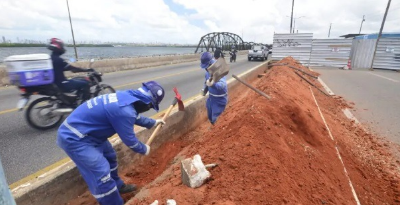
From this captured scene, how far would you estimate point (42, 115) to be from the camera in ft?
17.1

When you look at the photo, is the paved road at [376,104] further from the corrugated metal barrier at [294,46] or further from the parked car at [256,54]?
the parked car at [256,54]

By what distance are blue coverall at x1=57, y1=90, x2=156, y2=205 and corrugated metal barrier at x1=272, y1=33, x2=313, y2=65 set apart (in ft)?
66.9

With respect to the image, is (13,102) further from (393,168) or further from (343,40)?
(343,40)

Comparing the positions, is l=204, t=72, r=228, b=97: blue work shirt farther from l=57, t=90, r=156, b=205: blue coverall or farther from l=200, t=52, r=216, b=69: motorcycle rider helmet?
l=57, t=90, r=156, b=205: blue coverall

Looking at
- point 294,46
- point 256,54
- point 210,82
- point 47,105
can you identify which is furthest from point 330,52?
point 47,105

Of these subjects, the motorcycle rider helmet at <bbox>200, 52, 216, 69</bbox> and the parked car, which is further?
the parked car

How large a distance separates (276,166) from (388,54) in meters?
22.2

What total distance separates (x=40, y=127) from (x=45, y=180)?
2.73 meters

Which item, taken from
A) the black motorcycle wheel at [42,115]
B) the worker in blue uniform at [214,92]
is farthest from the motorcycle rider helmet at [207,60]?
the black motorcycle wheel at [42,115]

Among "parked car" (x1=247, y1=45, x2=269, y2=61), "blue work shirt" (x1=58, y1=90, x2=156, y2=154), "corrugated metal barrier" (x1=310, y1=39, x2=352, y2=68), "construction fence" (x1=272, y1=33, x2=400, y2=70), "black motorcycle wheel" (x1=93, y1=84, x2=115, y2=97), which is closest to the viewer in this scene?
"blue work shirt" (x1=58, y1=90, x2=156, y2=154)

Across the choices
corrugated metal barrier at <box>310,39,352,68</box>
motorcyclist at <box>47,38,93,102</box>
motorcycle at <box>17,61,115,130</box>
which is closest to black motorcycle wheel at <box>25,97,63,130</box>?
motorcycle at <box>17,61,115,130</box>

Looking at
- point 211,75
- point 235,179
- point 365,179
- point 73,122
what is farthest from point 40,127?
point 365,179

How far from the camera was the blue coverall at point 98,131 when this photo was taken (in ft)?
8.94

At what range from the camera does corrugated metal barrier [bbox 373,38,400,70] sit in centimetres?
1892
